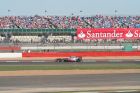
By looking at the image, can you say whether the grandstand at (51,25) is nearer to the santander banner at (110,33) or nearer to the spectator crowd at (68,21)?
the spectator crowd at (68,21)

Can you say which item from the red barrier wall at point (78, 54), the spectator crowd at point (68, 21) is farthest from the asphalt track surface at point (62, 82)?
the spectator crowd at point (68, 21)

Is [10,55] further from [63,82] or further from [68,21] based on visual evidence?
[68,21]

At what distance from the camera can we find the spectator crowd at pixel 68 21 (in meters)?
110

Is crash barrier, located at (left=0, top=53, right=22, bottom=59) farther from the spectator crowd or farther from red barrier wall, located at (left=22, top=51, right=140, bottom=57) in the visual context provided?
the spectator crowd

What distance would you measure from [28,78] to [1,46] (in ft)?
145

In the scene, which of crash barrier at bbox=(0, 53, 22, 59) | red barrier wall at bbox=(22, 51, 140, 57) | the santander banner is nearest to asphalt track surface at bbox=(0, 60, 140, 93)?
crash barrier at bbox=(0, 53, 22, 59)

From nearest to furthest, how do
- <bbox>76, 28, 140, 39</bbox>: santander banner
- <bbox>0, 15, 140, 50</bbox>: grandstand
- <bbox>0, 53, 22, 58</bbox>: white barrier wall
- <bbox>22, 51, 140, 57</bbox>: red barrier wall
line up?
<bbox>0, 53, 22, 58</bbox>: white barrier wall < <bbox>22, 51, 140, 57</bbox>: red barrier wall < <bbox>76, 28, 140, 39</bbox>: santander banner < <bbox>0, 15, 140, 50</bbox>: grandstand

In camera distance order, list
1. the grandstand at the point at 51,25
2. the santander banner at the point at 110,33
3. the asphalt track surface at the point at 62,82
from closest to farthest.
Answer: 1. the asphalt track surface at the point at 62,82
2. the santander banner at the point at 110,33
3. the grandstand at the point at 51,25

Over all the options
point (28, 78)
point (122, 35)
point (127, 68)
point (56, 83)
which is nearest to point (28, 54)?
point (122, 35)

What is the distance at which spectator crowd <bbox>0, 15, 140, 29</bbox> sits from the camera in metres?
110

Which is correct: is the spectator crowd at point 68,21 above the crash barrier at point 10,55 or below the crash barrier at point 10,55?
above

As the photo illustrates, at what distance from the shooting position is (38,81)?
32.2 metres

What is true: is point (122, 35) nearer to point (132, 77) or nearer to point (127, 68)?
point (127, 68)

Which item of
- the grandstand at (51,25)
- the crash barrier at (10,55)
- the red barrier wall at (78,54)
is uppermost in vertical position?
the grandstand at (51,25)
